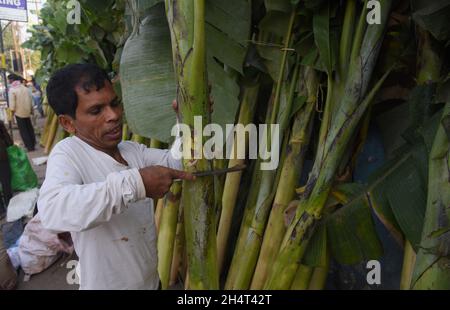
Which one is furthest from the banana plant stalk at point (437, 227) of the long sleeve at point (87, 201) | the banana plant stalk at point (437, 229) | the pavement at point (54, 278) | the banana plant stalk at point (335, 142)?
the pavement at point (54, 278)

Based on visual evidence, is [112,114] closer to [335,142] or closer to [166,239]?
[335,142]

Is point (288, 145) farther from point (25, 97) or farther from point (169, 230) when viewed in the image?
point (25, 97)

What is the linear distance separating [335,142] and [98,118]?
828mm

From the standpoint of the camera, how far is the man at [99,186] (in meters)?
0.88

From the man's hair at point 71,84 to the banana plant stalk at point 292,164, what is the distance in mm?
875

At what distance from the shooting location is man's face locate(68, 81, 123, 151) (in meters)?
1.08

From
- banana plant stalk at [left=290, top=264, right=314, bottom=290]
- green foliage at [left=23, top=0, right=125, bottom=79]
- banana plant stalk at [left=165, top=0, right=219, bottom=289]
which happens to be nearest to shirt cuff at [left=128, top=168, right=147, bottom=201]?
banana plant stalk at [left=165, top=0, right=219, bottom=289]

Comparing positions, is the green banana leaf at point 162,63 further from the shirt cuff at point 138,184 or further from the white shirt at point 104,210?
the shirt cuff at point 138,184

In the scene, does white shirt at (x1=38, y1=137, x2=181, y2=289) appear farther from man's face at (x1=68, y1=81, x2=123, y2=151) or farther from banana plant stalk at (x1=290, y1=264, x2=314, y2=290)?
banana plant stalk at (x1=290, y1=264, x2=314, y2=290)

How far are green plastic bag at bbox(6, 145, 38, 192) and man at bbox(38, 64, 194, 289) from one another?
326 cm

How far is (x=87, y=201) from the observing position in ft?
2.85
